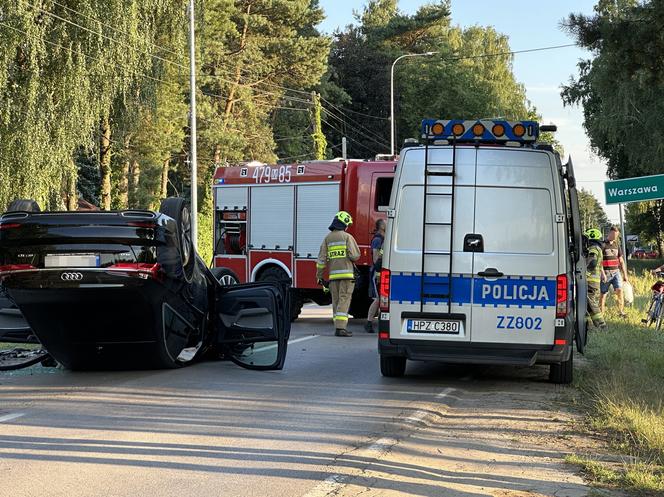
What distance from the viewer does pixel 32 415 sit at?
300 inches

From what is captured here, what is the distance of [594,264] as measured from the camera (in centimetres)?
1619

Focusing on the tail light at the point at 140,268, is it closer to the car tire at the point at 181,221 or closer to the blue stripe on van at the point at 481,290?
the car tire at the point at 181,221

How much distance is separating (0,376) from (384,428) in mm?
4907

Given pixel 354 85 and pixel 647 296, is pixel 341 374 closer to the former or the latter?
pixel 647 296

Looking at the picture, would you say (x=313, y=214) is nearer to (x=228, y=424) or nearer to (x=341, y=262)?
(x=341, y=262)

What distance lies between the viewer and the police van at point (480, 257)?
29.6ft

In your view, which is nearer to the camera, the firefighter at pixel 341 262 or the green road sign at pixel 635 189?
the firefighter at pixel 341 262

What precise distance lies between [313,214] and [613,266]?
5.89 m

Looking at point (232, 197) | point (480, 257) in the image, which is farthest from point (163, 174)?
point (480, 257)

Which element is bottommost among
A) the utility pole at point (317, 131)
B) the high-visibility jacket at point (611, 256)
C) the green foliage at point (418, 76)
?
the high-visibility jacket at point (611, 256)

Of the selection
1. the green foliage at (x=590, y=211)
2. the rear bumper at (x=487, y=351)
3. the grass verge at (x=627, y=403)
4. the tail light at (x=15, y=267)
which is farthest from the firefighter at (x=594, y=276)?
the green foliage at (x=590, y=211)

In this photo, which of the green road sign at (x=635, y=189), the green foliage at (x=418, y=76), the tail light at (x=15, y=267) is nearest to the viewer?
the tail light at (x=15, y=267)

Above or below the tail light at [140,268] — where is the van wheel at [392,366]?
below

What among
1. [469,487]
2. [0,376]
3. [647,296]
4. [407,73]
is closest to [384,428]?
[469,487]
